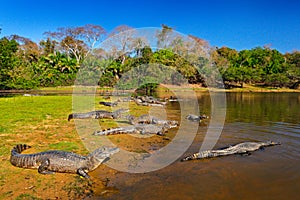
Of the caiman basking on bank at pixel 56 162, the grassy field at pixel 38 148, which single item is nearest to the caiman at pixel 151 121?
the grassy field at pixel 38 148

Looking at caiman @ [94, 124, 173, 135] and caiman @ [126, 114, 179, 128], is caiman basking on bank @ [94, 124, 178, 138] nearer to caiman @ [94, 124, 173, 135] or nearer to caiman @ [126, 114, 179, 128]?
caiman @ [94, 124, 173, 135]

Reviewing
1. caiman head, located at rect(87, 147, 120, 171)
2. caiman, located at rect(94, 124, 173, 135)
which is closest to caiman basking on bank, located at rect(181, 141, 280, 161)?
caiman head, located at rect(87, 147, 120, 171)

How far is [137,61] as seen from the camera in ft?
126

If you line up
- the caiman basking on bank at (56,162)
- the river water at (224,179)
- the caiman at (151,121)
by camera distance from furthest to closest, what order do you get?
the caiman at (151,121)
the caiman basking on bank at (56,162)
the river water at (224,179)

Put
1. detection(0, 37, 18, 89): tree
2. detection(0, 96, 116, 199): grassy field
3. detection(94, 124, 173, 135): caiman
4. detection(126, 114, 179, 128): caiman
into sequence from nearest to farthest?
detection(0, 96, 116, 199): grassy field
detection(94, 124, 173, 135): caiman
detection(126, 114, 179, 128): caiman
detection(0, 37, 18, 89): tree

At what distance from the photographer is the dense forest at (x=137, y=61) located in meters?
38.3

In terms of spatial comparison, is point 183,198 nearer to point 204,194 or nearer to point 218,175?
point 204,194

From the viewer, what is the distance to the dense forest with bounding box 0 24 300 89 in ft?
126

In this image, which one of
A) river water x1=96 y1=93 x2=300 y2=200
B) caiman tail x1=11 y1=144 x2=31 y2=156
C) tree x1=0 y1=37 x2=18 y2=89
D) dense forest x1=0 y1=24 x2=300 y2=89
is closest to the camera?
Result: river water x1=96 y1=93 x2=300 y2=200

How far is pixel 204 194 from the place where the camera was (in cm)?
493

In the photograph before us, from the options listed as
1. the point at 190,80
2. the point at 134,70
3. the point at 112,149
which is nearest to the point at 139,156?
the point at 112,149

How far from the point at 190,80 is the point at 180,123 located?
3501 centimetres

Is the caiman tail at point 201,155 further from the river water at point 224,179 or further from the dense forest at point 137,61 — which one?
the dense forest at point 137,61

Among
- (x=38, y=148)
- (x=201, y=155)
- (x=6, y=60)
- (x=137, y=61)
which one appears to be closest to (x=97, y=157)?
(x=38, y=148)
